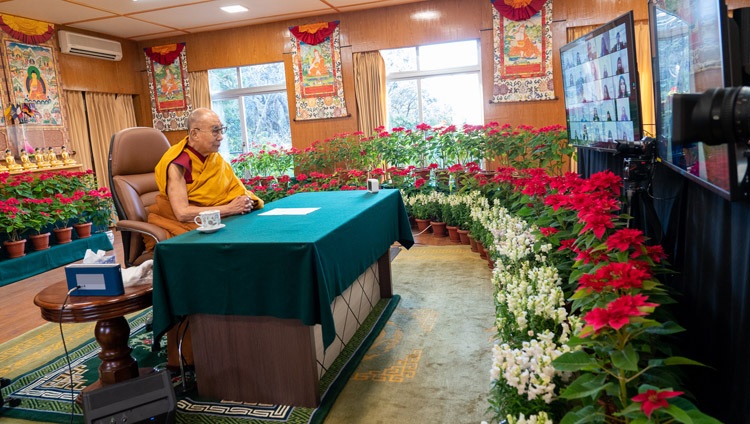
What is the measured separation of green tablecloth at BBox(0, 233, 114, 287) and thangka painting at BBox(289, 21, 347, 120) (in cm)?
Result: 336

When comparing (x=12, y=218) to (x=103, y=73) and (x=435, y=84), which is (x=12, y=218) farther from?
(x=435, y=84)

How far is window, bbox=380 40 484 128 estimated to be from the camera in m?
7.05

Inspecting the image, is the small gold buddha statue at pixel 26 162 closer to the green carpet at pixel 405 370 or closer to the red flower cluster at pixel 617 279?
the green carpet at pixel 405 370

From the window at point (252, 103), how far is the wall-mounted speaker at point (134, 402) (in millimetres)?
6422

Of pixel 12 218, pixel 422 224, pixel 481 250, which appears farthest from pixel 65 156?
pixel 481 250

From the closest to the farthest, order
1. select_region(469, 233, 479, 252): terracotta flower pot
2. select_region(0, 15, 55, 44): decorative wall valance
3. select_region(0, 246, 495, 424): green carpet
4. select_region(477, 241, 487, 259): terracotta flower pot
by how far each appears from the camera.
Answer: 1. select_region(0, 246, 495, 424): green carpet
2. select_region(477, 241, 487, 259): terracotta flower pot
3. select_region(469, 233, 479, 252): terracotta flower pot
4. select_region(0, 15, 55, 44): decorative wall valance

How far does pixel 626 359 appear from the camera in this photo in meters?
1.01

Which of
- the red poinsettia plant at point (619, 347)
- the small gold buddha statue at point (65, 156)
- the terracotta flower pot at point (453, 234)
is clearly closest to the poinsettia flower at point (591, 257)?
the red poinsettia plant at point (619, 347)

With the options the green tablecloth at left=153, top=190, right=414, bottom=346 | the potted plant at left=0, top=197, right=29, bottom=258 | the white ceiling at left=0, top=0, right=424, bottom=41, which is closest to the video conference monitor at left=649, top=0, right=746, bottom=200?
the green tablecloth at left=153, top=190, right=414, bottom=346

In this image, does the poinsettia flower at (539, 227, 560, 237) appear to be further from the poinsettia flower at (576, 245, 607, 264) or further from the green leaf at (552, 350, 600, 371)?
the green leaf at (552, 350, 600, 371)

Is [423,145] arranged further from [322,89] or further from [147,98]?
[147,98]

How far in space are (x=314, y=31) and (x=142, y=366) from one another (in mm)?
5827

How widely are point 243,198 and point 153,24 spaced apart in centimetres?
558

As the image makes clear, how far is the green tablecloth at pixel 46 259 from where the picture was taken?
4496 millimetres
